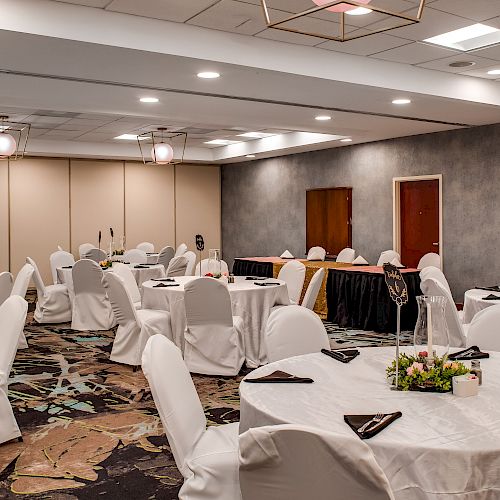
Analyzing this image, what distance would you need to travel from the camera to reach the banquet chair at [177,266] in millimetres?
9367

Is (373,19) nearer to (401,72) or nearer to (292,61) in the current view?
(292,61)

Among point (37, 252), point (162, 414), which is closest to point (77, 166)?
point (37, 252)

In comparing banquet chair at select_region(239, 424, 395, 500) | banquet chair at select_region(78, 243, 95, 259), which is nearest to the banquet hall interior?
banquet chair at select_region(239, 424, 395, 500)

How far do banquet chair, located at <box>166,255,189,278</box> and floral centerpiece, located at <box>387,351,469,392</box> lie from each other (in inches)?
273

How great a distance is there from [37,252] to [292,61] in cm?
910

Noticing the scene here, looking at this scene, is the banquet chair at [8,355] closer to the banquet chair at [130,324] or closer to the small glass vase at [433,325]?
the banquet chair at [130,324]

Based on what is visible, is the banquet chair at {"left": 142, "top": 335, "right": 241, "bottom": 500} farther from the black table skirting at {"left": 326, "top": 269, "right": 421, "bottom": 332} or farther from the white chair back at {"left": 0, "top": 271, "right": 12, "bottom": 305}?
the black table skirting at {"left": 326, "top": 269, "right": 421, "bottom": 332}

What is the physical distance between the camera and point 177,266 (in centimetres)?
944

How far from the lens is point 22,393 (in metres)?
5.26

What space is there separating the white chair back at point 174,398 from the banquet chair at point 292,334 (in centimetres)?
80

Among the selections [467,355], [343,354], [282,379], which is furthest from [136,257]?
[282,379]

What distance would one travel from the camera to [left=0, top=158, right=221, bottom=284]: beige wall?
1305 cm

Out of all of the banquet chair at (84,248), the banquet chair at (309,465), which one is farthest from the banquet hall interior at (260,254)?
the banquet chair at (84,248)

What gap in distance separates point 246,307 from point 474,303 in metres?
2.06
